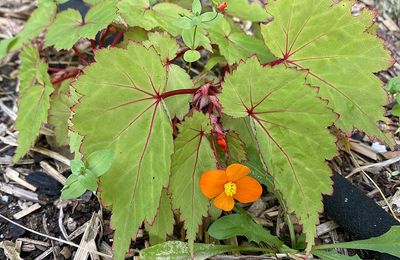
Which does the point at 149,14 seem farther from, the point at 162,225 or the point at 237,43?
the point at 162,225

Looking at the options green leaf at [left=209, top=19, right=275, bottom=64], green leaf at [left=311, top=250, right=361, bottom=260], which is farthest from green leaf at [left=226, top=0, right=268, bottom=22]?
green leaf at [left=311, top=250, right=361, bottom=260]

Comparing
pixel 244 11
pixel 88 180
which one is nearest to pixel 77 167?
pixel 88 180

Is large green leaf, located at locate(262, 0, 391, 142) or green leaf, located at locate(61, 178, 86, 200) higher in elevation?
large green leaf, located at locate(262, 0, 391, 142)

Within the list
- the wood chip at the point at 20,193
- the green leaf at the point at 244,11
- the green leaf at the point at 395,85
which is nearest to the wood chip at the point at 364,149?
the green leaf at the point at 395,85

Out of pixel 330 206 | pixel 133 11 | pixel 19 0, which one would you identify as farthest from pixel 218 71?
pixel 19 0

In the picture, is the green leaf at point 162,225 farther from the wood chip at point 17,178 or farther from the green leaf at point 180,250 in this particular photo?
the wood chip at point 17,178

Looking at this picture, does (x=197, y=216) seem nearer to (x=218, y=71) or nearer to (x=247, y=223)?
(x=247, y=223)

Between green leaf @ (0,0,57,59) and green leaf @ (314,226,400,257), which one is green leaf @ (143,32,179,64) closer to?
green leaf @ (0,0,57,59)
